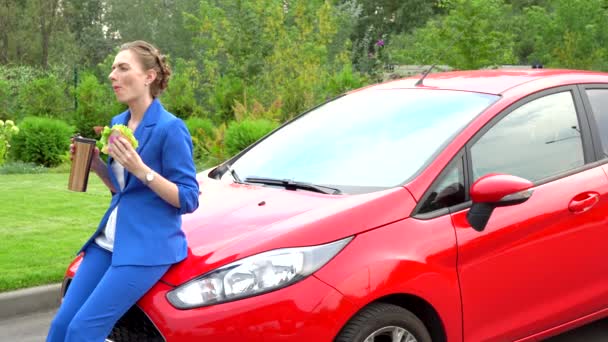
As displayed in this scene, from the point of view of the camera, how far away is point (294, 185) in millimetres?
4477

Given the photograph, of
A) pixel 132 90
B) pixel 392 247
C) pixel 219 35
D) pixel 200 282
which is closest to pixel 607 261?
pixel 392 247

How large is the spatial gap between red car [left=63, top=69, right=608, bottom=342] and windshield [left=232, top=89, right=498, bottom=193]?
1 centimetres

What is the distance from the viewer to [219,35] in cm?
1889

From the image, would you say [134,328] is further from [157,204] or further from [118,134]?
[118,134]

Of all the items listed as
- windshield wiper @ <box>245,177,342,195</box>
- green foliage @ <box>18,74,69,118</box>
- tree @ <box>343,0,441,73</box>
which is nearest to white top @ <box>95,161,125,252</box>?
windshield wiper @ <box>245,177,342,195</box>

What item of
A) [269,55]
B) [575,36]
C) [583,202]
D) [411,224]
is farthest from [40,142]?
[575,36]

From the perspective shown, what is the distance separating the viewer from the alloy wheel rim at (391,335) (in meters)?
3.74

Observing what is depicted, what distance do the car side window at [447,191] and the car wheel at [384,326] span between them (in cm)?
50

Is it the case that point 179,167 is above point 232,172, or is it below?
above

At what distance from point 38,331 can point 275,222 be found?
258 centimetres

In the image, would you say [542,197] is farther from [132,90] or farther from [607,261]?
[132,90]

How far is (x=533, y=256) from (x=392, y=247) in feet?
2.84

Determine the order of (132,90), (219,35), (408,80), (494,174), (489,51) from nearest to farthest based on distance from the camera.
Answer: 1. (132,90)
2. (494,174)
3. (408,80)
4. (489,51)
5. (219,35)

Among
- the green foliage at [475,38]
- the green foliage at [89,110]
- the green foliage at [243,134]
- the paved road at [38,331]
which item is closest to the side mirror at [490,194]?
the paved road at [38,331]
